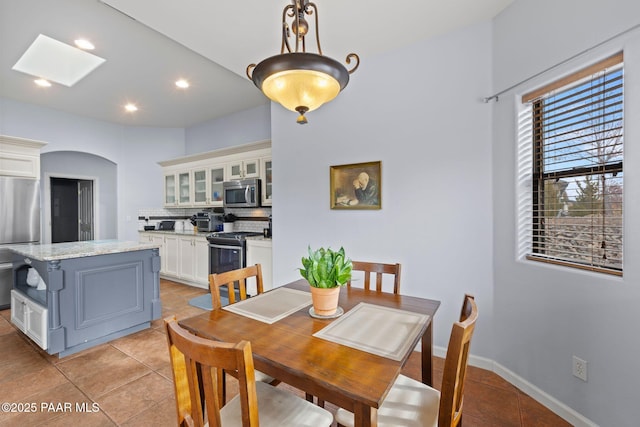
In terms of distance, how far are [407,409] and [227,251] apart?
3341 mm

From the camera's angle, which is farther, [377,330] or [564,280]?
[564,280]

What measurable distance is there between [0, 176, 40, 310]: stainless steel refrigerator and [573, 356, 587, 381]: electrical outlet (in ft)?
19.0

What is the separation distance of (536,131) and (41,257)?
3868 millimetres

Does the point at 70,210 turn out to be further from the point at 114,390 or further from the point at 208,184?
the point at 114,390

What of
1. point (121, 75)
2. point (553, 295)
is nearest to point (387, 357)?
point (553, 295)

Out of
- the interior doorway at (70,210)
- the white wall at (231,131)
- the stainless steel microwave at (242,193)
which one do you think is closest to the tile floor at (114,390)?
the stainless steel microwave at (242,193)

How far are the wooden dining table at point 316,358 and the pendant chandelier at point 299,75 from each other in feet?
3.51

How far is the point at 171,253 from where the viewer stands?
4.98 m

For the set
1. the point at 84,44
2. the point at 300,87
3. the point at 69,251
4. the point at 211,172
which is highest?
the point at 84,44

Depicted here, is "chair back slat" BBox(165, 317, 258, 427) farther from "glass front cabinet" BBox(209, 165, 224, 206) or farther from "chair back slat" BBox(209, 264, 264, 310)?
"glass front cabinet" BBox(209, 165, 224, 206)

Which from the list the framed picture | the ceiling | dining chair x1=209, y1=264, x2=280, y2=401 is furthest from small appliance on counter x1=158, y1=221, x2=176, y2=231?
dining chair x1=209, y1=264, x2=280, y2=401

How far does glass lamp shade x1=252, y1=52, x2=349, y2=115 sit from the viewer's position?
4.13 ft

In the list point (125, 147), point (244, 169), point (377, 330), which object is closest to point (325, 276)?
point (377, 330)

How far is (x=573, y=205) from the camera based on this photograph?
1772 mm
